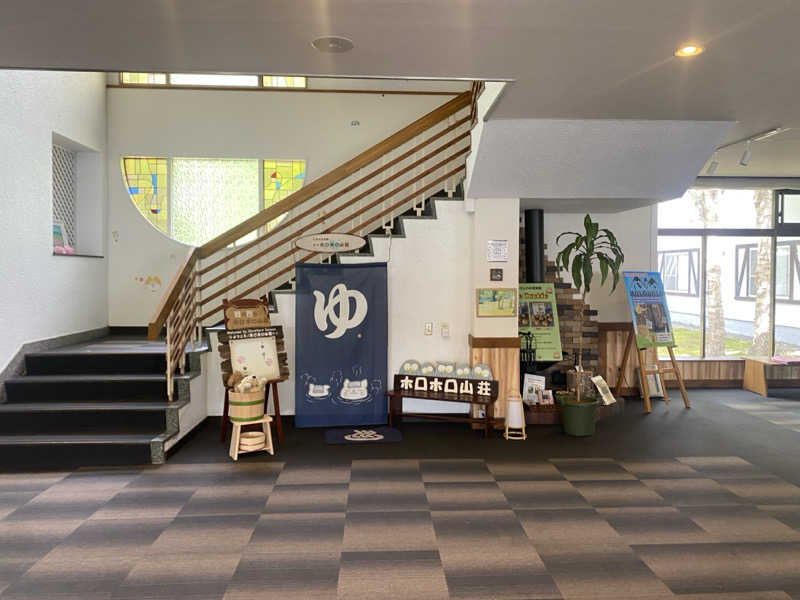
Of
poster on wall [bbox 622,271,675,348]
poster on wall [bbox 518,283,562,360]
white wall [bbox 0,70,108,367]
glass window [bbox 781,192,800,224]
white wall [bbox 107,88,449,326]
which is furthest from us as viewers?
glass window [bbox 781,192,800,224]

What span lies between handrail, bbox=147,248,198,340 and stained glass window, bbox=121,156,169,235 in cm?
176

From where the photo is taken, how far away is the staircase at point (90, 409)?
16.0 ft

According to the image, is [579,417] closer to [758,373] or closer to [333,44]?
[758,373]

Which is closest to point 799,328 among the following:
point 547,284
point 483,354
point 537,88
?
point 547,284

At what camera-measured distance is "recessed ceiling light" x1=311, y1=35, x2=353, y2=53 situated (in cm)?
326

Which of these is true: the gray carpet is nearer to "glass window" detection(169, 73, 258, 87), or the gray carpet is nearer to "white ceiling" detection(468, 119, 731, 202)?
"white ceiling" detection(468, 119, 731, 202)

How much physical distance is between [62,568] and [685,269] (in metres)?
8.46

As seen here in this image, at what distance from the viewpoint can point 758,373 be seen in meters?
8.11

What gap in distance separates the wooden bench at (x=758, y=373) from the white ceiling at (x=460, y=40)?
15.9ft

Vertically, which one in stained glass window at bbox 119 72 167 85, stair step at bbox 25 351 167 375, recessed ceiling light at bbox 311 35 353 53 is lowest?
stair step at bbox 25 351 167 375

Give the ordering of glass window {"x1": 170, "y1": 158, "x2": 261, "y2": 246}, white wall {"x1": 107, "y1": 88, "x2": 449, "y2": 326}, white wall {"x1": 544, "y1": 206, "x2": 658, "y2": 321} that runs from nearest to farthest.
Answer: white wall {"x1": 107, "y1": 88, "x2": 449, "y2": 326} < glass window {"x1": 170, "y1": 158, "x2": 261, "y2": 246} < white wall {"x1": 544, "y1": 206, "x2": 658, "y2": 321}

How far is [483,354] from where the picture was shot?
6270 millimetres

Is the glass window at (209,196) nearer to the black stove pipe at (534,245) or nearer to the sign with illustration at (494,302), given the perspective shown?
the sign with illustration at (494,302)

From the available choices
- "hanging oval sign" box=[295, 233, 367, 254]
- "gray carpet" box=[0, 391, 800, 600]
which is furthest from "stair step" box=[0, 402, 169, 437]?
"hanging oval sign" box=[295, 233, 367, 254]
